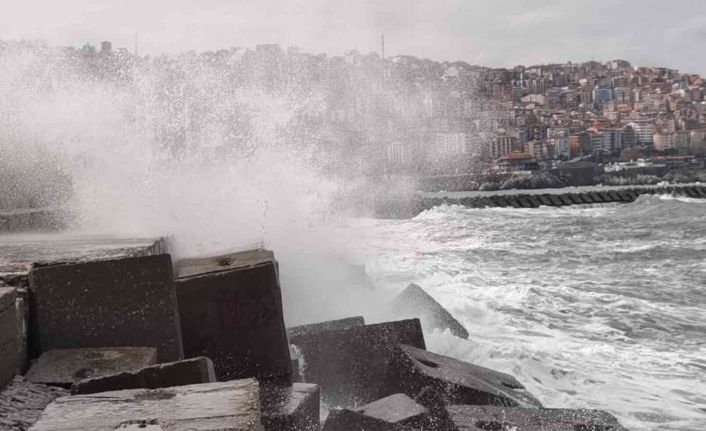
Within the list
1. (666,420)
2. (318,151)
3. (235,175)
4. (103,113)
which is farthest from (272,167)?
(318,151)

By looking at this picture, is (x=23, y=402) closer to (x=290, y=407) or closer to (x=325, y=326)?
(x=290, y=407)

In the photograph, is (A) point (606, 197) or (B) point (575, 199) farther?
(A) point (606, 197)

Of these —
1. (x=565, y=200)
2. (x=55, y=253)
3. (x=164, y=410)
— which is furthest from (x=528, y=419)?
(x=565, y=200)

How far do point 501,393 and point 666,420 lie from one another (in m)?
1.52

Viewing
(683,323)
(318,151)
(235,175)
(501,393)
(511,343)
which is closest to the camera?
(501,393)

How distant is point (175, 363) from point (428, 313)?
164 inches

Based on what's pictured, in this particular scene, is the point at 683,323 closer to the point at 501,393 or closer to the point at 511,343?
the point at 511,343

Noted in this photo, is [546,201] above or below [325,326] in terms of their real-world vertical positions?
below

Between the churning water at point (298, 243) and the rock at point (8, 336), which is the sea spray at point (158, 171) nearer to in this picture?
the churning water at point (298, 243)

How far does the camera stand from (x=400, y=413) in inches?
109

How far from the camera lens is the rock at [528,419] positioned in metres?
3.00

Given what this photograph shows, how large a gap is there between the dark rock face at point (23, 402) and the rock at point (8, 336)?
4 centimetres

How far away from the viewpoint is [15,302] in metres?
2.34

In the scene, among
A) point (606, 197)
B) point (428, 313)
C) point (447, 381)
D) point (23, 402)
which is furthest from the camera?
point (606, 197)
